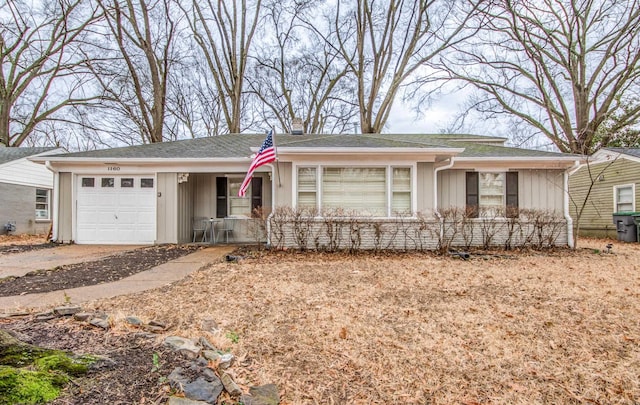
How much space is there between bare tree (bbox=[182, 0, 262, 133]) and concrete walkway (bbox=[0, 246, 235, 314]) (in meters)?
12.9

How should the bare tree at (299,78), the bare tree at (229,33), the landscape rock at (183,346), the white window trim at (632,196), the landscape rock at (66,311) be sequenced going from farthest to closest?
the bare tree at (299,78) < the bare tree at (229,33) < the white window trim at (632,196) < the landscape rock at (66,311) < the landscape rock at (183,346)

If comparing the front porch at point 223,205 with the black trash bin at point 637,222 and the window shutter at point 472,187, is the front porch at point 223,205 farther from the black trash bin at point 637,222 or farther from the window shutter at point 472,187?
the black trash bin at point 637,222

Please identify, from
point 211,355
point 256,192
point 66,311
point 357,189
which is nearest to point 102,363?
point 211,355

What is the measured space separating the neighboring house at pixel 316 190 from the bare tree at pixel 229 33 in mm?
8874

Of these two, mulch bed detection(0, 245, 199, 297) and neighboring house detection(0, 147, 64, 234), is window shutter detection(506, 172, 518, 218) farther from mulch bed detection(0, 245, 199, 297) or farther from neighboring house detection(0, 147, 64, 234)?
neighboring house detection(0, 147, 64, 234)

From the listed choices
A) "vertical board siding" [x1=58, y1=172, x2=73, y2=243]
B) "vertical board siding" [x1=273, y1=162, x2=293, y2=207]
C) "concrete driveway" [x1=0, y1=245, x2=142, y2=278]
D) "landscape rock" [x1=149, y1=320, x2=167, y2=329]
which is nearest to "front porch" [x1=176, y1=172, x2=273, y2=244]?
"vertical board siding" [x1=273, y1=162, x2=293, y2=207]

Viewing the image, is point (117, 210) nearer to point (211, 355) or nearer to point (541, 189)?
point (211, 355)

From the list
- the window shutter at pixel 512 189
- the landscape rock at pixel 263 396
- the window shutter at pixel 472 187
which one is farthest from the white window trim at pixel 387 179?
the landscape rock at pixel 263 396

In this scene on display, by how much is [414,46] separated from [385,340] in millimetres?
18686

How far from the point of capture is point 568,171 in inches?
368

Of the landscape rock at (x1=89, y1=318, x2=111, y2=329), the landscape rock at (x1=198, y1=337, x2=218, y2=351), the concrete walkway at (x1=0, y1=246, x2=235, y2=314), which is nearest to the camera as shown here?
the landscape rock at (x1=198, y1=337, x2=218, y2=351)

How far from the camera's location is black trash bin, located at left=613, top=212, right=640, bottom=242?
448 inches

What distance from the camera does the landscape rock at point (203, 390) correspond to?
200 centimetres

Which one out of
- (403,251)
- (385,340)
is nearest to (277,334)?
(385,340)
